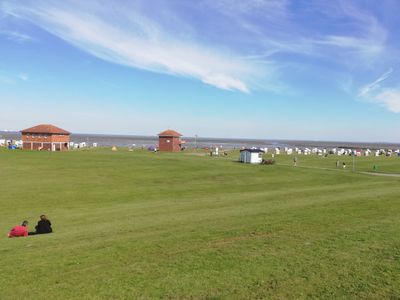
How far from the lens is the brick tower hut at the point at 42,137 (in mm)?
79812

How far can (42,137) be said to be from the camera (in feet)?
263

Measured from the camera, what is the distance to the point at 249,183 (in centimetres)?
4253

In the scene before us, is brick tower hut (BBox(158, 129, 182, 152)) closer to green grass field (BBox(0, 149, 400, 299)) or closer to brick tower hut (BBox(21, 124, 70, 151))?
brick tower hut (BBox(21, 124, 70, 151))

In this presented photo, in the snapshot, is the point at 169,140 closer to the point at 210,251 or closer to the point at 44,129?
the point at 44,129

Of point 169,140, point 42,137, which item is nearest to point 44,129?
point 42,137

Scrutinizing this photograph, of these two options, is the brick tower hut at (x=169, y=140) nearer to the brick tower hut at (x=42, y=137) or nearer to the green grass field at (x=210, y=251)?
the brick tower hut at (x=42, y=137)

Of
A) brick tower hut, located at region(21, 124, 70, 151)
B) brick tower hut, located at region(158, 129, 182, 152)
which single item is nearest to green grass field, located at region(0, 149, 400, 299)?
brick tower hut, located at region(21, 124, 70, 151)

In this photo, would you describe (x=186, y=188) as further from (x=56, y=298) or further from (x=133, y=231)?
(x=56, y=298)

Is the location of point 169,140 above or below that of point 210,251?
above

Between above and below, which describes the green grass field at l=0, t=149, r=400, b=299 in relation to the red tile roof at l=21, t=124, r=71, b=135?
below

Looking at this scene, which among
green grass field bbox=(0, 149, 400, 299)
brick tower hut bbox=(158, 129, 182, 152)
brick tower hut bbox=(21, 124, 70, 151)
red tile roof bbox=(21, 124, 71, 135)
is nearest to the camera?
green grass field bbox=(0, 149, 400, 299)

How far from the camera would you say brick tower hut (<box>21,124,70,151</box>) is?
79812mm

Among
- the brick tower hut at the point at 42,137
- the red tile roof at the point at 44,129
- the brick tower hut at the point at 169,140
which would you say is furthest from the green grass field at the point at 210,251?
the brick tower hut at the point at 169,140

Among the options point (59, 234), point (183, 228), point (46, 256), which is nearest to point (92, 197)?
point (59, 234)
